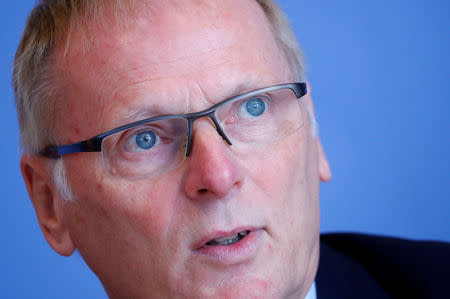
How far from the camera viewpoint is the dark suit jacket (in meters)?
2.17

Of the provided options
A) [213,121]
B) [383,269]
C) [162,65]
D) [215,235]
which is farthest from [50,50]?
[383,269]

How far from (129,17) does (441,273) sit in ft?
5.38

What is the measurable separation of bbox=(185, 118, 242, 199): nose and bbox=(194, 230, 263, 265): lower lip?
152mm

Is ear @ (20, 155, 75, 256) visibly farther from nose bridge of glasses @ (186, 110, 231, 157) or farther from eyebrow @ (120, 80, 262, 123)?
nose bridge of glasses @ (186, 110, 231, 157)

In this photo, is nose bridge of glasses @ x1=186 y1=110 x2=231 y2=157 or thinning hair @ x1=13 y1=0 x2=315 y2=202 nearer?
nose bridge of glasses @ x1=186 y1=110 x2=231 y2=157

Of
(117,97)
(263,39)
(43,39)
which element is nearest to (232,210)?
(117,97)

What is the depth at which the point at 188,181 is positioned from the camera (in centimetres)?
155

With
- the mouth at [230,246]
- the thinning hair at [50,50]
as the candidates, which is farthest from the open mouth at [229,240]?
the thinning hair at [50,50]

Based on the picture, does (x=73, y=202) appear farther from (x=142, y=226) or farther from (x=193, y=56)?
(x=193, y=56)

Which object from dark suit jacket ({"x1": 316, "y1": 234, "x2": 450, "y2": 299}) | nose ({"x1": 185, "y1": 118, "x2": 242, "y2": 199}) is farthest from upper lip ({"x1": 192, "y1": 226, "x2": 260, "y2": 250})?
dark suit jacket ({"x1": 316, "y1": 234, "x2": 450, "y2": 299})

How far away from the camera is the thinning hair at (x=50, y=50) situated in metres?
1.78

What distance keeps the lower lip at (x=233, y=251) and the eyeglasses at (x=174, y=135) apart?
28 centimetres

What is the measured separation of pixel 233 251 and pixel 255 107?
0.52 meters

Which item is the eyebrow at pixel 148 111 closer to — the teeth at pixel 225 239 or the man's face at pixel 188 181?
the man's face at pixel 188 181
